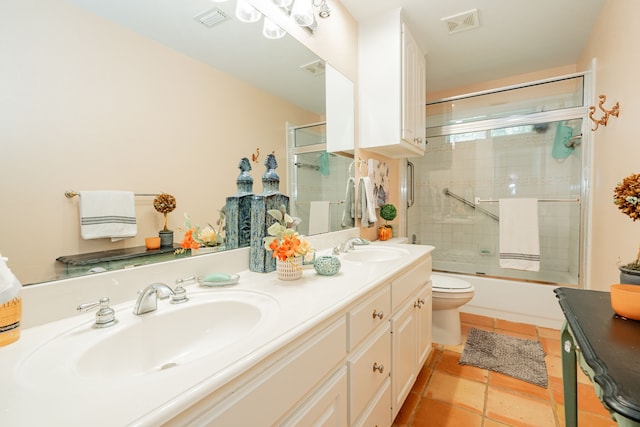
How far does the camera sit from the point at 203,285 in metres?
0.99

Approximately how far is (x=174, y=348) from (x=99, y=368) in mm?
187

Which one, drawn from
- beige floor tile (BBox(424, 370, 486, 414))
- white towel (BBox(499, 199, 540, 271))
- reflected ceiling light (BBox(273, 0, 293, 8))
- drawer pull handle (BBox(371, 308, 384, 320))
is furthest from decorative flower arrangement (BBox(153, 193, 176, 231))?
white towel (BBox(499, 199, 540, 271))

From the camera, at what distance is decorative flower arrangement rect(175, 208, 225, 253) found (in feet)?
3.43

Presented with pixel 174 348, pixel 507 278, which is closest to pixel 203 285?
pixel 174 348

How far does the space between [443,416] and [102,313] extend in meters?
1.61

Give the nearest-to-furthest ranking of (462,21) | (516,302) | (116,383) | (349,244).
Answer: (116,383) < (349,244) < (462,21) < (516,302)

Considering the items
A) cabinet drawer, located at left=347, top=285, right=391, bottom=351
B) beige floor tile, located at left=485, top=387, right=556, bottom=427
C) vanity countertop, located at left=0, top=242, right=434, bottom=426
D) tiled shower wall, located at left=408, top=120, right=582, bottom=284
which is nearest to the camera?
vanity countertop, located at left=0, top=242, right=434, bottom=426

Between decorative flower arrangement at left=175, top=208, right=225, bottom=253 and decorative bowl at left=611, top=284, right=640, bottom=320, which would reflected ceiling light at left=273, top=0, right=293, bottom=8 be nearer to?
decorative flower arrangement at left=175, top=208, right=225, bottom=253

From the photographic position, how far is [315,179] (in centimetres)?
176

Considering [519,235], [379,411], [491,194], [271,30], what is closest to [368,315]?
[379,411]

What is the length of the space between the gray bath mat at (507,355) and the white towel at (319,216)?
132cm

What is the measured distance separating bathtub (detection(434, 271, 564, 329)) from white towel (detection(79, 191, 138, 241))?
2869mm

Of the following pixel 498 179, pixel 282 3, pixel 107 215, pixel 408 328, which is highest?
pixel 282 3

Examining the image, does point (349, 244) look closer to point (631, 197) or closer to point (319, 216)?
point (319, 216)
